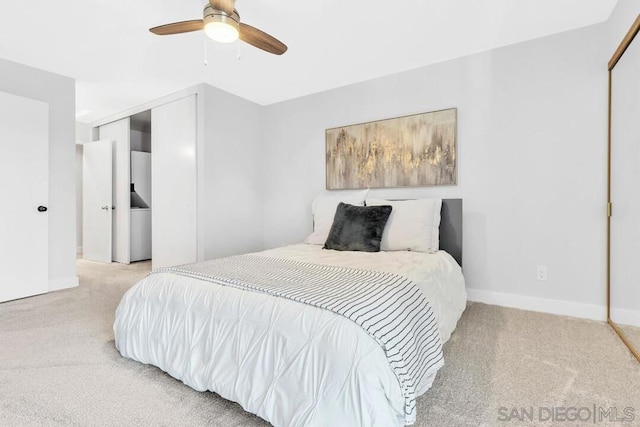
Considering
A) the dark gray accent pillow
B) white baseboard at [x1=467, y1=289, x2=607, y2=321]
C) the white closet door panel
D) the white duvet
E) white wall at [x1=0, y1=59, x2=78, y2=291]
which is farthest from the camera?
the white closet door panel

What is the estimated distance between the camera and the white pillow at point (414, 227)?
2.59m

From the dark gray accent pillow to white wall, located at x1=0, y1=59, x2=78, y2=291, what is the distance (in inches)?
113

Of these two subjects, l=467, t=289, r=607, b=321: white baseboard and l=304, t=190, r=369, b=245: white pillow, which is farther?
l=304, t=190, r=369, b=245: white pillow

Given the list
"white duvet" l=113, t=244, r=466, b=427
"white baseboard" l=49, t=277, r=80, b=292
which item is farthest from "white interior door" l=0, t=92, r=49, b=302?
"white duvet" l=113, t=244, r=466, b=427

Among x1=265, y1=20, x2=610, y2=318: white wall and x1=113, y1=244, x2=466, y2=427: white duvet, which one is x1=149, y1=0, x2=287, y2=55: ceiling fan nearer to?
x1=113, y1=244, x2=466, y2=427: white duvet

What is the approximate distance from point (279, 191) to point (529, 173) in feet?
9.09

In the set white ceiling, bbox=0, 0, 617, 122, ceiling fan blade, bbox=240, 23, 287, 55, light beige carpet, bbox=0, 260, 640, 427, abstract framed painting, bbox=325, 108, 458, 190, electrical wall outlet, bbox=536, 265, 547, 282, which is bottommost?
light beige carpet, bbox=0, 260, 640, 427

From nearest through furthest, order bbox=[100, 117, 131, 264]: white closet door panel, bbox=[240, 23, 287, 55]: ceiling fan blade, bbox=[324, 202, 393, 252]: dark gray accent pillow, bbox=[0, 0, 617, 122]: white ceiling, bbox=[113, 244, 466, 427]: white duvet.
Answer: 1. bbox=[113, 244, 466, 427]: white duvet
2. bbox=[240, 23, 287, 55]: ceiling fan blade
3. bbox=[0, 0, 617, 122]: white ceiling
4. bbox=[324, 202, 393, 252]: dark gray accent pillow
5. bbox=[100, 117, 131, 264]: white closet door panel

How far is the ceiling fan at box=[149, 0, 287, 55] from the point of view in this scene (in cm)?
178

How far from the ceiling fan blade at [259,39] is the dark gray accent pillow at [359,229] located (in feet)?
4.63

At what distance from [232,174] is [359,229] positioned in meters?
2.01

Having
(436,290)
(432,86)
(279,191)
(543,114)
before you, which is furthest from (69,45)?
(543,114)

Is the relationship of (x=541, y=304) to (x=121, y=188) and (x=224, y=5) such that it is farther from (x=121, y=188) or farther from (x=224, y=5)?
(x=121, y=188)

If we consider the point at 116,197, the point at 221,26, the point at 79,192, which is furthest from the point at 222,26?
the point at 79,192
